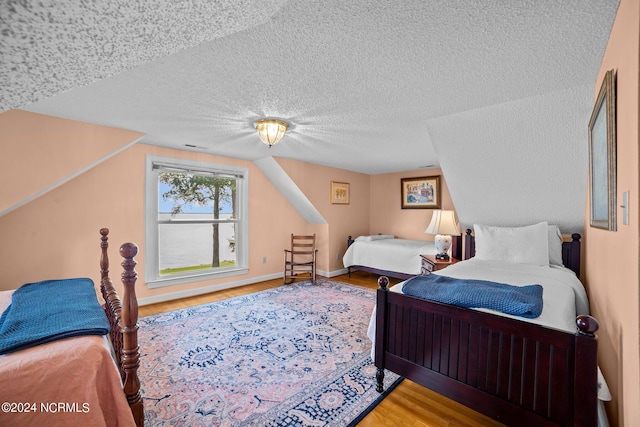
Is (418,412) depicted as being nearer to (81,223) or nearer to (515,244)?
(515,244)

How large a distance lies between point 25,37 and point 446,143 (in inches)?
117

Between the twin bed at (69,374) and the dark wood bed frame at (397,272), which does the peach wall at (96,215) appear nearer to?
the dark wood bed frame at (397,272)

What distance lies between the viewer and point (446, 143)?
2.81 meters

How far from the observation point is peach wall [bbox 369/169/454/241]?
5.32 meters

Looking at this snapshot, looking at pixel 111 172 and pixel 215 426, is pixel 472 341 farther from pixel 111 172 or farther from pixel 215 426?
pixel 111 172

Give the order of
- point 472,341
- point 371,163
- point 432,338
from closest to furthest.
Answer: point 472,341, point 432,338, point 371,163

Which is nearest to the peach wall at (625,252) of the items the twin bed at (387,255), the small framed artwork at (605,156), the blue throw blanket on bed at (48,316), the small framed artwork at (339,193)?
the small framed artwork at (605,156)

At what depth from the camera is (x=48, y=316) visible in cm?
140

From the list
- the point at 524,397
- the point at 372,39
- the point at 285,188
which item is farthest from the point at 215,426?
the point at 285,188

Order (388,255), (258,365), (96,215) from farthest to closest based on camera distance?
(388,255) < (96,215) < (258,365)

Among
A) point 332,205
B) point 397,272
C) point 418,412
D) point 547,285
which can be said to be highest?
point 332,205

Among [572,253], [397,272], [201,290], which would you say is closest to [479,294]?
[572,253]

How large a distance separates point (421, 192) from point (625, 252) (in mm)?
4328

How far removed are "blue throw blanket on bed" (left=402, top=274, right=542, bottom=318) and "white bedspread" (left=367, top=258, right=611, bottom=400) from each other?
0.15ft
